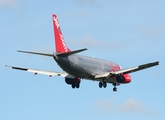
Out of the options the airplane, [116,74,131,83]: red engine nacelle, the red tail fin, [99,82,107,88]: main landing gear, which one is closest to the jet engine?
the airplane

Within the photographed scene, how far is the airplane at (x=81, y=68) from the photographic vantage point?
337ft

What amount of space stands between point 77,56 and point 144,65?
1117 centimetres

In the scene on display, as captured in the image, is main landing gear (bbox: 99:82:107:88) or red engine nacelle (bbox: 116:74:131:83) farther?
red engine nacelle (bbox: 116:74:131:83)

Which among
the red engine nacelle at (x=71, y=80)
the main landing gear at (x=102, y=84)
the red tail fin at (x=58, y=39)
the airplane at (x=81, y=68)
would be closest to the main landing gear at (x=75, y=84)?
the airplane at (x=81, y=68)

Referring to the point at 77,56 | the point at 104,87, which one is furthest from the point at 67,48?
the point at 104,87

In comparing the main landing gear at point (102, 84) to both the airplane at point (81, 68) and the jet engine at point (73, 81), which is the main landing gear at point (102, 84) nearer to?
the airplane at point (81, 68)

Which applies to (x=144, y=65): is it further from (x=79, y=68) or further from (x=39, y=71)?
(x=39, y=71)

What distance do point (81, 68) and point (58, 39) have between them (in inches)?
240

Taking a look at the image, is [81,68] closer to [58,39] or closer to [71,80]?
[58,39]

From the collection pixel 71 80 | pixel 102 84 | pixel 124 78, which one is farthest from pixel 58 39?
pixel 124 78

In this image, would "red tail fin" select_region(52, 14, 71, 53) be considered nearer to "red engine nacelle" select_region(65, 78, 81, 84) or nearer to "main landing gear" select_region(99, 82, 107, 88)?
"red engine nacelle" select_region(65, 78, 81, 84)

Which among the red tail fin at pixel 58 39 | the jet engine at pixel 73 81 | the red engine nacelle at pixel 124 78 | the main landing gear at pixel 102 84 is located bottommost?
the main landing gear at pixel 102 84

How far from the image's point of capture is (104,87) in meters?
111

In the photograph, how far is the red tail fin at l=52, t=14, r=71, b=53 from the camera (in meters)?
105
